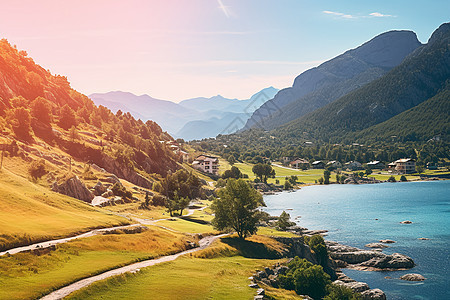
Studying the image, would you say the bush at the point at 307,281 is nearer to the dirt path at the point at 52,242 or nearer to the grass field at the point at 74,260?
the grass field at the point at 74,260

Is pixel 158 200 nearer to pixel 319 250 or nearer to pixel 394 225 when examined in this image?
pixel 319 250

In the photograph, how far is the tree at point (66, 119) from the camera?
159 m

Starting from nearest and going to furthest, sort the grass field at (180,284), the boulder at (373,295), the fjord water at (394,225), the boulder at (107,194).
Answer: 1. the grass field at (180,284)
2. the boulder at (373,295)
3. the fjord water at (394,225)
4. the boulder at (107,194)

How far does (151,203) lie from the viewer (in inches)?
4373

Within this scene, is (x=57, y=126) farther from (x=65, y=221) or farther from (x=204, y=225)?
(x=65, y=221)

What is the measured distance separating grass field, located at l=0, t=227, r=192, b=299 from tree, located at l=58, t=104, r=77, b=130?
10938 centimetres

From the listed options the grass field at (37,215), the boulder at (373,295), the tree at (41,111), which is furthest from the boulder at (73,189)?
the boulder at (373,295)

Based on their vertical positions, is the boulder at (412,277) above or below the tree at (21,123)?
below

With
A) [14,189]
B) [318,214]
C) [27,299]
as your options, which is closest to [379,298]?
[27,299]

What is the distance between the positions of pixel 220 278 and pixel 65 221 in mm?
30770

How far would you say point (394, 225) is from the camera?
121 meters

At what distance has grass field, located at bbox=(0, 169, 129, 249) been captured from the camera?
50656 millimetres

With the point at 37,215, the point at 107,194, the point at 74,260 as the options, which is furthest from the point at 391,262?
the point at 107,194

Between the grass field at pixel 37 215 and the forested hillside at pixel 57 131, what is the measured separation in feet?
97.6
